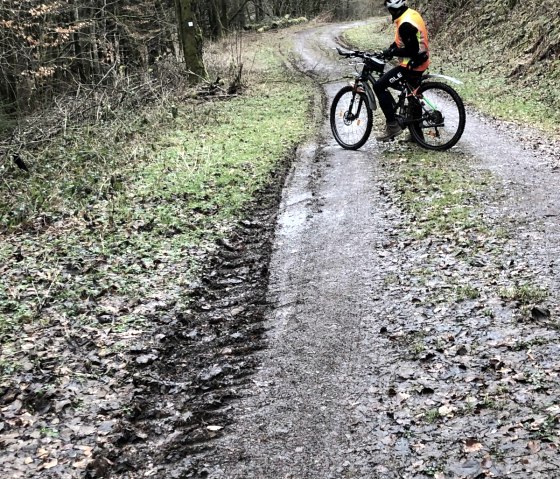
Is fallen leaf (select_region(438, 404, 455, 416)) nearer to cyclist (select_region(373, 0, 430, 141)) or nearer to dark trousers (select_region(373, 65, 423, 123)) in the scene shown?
cyclist (select_region(373, 0, 430, 141))

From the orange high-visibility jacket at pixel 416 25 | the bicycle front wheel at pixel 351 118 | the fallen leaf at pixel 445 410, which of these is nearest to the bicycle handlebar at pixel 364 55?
the orange high-visibility jacket at pixel 416 25

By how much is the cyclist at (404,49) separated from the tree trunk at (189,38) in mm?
9827

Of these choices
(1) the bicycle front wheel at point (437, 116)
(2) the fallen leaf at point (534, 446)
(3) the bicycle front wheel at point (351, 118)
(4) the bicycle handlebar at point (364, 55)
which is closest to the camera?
(2) the fallen leaf at point (534, 446)

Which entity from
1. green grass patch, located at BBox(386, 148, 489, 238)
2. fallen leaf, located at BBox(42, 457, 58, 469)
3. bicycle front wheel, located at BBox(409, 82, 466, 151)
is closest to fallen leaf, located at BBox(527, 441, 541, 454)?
fallen leaf, located at BBox(42, 457, 58, 469)

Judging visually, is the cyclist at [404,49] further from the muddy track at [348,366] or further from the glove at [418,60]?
the muddy track at [348,366]

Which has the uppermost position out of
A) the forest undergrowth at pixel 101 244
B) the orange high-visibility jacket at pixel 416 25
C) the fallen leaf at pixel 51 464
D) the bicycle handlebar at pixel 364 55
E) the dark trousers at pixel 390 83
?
the orange high-visibility jacket at pixel 416 25

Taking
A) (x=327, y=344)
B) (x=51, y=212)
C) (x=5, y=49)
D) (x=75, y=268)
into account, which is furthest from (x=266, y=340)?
(x=5, y=49)

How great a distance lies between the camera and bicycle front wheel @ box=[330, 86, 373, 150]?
9992 mm

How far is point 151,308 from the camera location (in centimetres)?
590

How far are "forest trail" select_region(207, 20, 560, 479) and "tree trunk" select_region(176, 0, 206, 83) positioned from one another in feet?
39.7

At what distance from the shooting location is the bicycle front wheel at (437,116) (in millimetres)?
8867

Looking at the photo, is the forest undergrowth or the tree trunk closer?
the forest undergrowth

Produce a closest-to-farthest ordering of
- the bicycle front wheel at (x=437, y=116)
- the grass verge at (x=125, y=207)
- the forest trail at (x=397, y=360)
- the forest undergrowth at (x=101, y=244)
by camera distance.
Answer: the forest trail at (x=397, y=360) → the forest undergrowth at (x=101, y=244) → the grass verge at (x=125, y=207) → the bicycle front wheel at (x=437, y=116)

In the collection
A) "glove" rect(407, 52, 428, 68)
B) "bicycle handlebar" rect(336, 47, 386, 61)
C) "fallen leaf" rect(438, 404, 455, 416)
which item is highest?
"bicycle handlebar" rect(336, 47, 386, 61)
